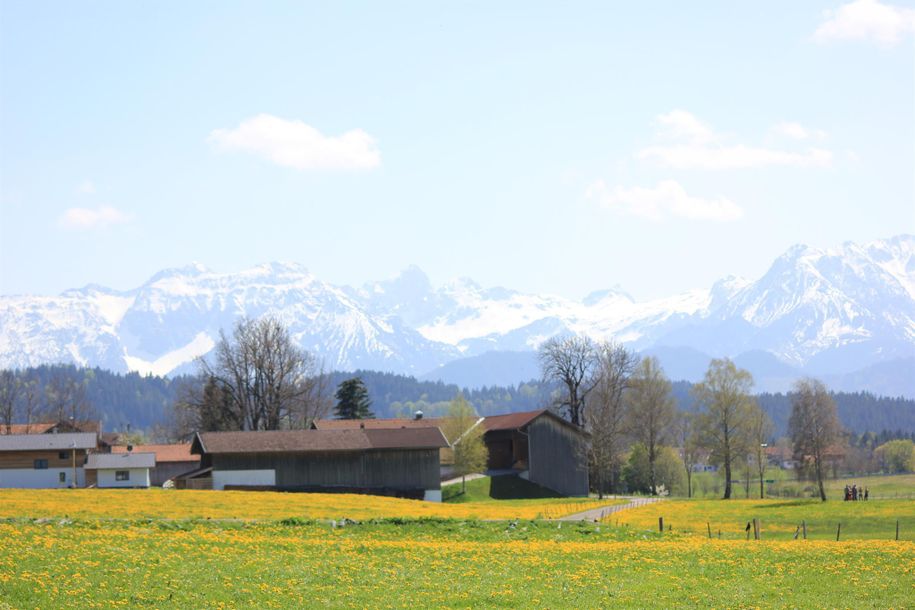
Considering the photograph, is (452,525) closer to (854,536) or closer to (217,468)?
(854,536)

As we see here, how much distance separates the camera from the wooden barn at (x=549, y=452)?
329 feet

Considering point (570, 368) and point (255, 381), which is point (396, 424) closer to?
point (255, 381)

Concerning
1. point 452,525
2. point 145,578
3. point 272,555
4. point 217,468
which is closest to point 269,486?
point 217,468

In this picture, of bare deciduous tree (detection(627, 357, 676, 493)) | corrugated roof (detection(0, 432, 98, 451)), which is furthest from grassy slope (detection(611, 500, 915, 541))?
corrugated roof (detection(0, 432, 98, 451))

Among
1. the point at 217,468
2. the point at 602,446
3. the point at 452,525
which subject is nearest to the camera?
the point at 452,525

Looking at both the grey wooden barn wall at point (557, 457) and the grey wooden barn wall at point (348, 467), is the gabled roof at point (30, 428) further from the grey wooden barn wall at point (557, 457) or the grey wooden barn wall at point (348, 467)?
the grey wooden barn wall at point (557, 457)

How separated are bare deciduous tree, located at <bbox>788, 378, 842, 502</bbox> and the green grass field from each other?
149 feet

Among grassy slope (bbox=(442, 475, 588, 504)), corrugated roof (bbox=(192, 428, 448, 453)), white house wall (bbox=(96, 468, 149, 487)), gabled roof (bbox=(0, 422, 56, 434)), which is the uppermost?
gabled roof (bbox=(0, 422, 56, 434))

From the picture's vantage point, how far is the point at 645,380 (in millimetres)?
110000

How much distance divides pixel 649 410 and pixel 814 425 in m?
22.8

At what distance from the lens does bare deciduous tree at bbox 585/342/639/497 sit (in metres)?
97.9

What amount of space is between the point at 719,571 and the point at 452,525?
17969 mm

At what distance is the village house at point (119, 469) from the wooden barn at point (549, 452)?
3317 cm

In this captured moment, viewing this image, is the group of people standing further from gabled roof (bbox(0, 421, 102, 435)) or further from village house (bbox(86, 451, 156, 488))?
gabled roof (bbox(0, 421, 102, 435))
